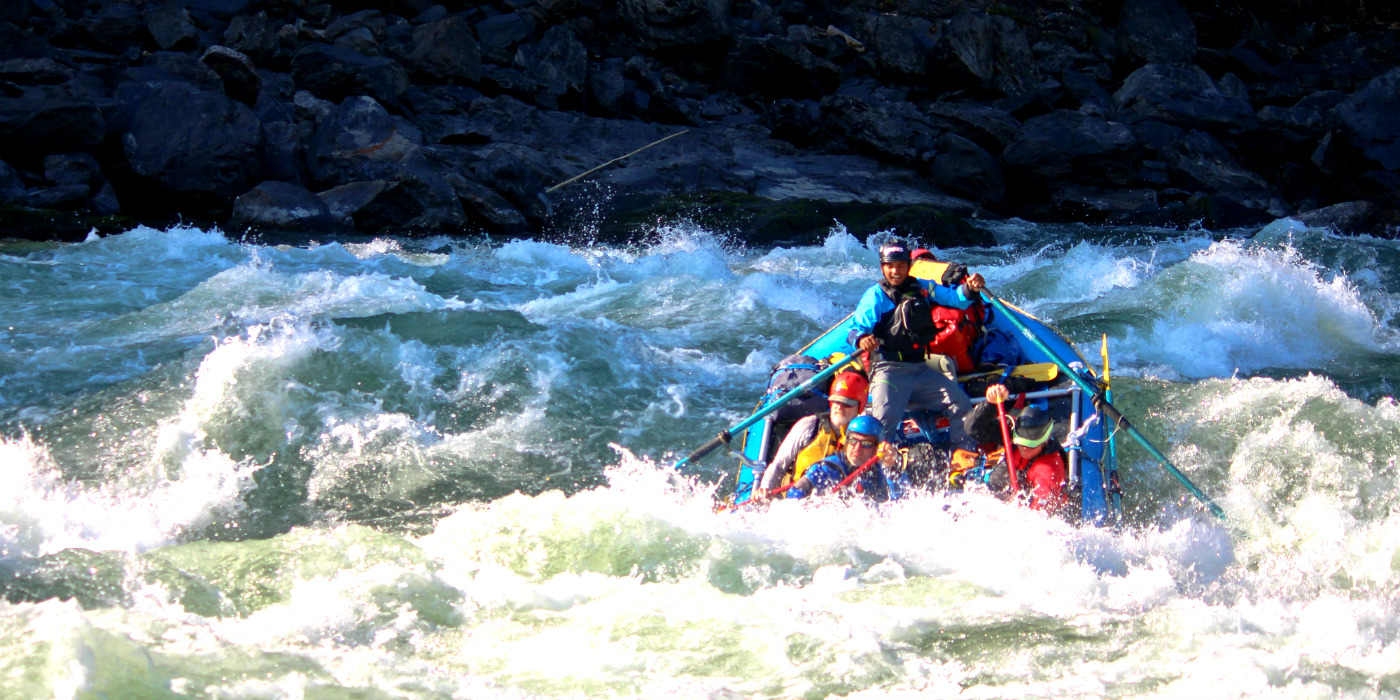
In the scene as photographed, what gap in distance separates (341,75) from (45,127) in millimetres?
4660

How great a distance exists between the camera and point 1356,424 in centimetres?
582

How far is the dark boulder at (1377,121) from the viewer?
18297mm

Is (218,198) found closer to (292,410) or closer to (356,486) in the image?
(292,410)

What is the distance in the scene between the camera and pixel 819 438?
479cm

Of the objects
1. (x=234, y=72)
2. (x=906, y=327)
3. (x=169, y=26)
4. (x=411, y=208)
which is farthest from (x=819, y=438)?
(x=169, y=26)

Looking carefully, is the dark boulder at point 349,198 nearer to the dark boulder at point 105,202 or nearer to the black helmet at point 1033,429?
the dark boulder at point 105,202

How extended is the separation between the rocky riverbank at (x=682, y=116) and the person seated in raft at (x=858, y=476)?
881 centimetres

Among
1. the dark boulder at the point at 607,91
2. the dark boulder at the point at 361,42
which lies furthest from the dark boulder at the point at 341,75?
Answer: the dark boulder at the point at 607,91

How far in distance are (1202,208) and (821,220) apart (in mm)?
6109

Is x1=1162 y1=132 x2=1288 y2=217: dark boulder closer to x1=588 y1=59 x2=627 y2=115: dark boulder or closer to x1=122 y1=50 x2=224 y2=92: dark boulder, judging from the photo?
x1=588 y1=59 x2=627 y2=115: dark boulder

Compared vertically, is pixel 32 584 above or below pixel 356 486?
above

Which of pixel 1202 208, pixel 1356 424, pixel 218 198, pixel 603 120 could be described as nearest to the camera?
pixel 1356 424

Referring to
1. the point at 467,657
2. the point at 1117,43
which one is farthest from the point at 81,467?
Answer: the point at 1117,43

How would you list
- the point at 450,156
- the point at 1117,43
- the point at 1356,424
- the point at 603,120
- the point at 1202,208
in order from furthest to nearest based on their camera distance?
the point at 1117,43 → the point at 603,120 → the point at 1202,208 → the point at 450,156 → the point at 1356,424
